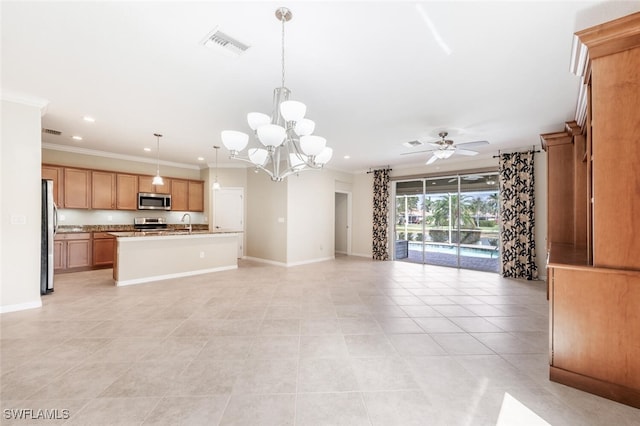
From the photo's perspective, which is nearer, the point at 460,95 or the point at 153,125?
the point at 460,95

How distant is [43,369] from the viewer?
2137mm

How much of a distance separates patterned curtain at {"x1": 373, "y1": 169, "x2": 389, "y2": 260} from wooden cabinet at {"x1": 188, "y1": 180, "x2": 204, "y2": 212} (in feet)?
17.4

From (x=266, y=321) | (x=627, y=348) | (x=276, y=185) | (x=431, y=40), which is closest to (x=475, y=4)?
(x=431, y=40)

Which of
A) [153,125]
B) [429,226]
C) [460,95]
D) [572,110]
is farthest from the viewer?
[429,226]

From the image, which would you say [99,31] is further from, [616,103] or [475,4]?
[616,103]

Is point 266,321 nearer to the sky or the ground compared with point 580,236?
nearer to the ground

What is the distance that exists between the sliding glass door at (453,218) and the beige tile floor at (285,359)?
272cm

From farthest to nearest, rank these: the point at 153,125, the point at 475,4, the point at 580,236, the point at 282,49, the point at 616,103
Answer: the point at 153,125
the point at 580,236
the point at 282,49
the point at 616,103
the point at 475,4

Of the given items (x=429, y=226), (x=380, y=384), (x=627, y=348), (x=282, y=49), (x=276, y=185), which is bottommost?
(x=380, y=384)

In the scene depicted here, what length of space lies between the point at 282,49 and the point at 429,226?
635 centimetres

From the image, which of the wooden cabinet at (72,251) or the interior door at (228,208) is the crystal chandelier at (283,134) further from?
the wooden cabinet at (72,251)

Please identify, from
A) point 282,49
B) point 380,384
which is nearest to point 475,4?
point 282,49

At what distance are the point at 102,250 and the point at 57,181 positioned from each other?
5.65ft

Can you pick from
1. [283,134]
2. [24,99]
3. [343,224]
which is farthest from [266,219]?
[283,134]
